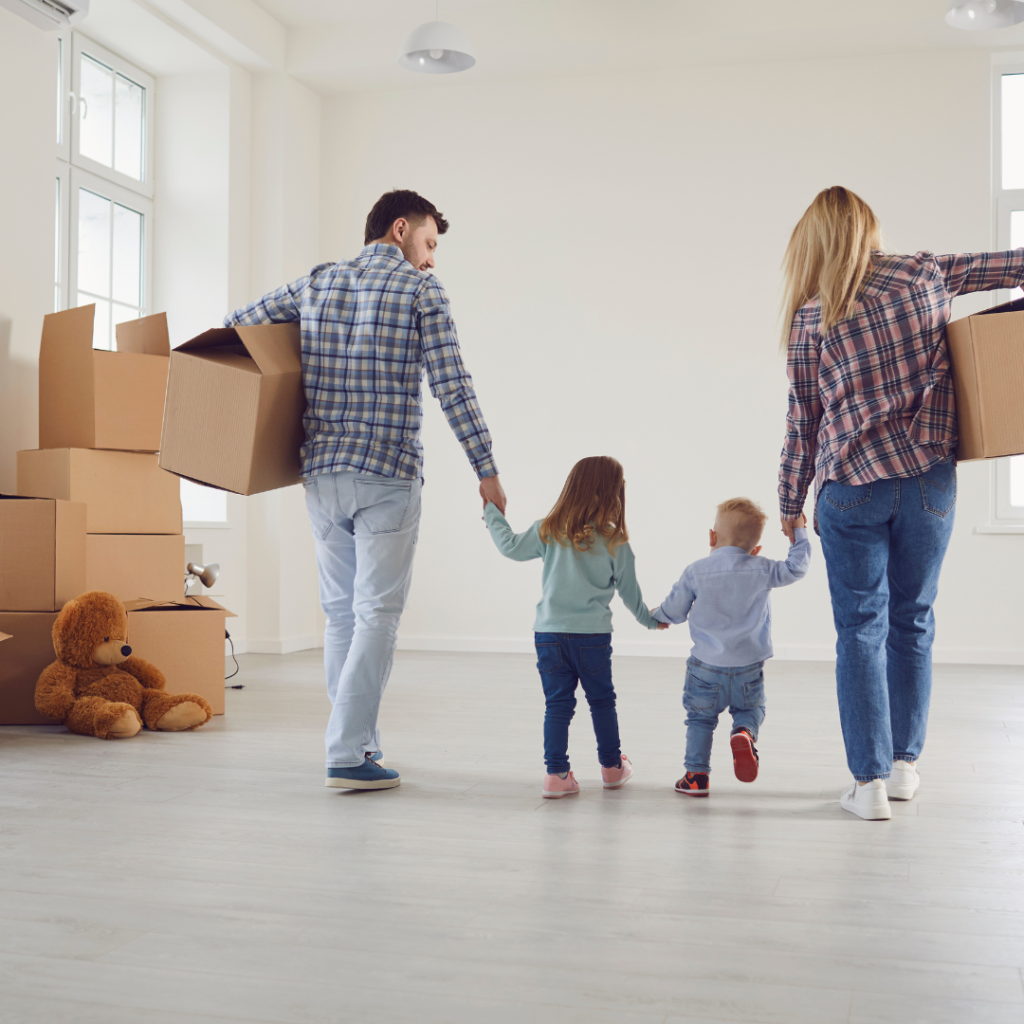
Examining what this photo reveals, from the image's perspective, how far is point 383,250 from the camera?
7.19 ft

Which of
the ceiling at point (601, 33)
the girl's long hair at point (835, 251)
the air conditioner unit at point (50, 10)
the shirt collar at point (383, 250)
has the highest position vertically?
the ceiling at point (601, 33)

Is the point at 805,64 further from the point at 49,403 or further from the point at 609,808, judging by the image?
the point at 609,808

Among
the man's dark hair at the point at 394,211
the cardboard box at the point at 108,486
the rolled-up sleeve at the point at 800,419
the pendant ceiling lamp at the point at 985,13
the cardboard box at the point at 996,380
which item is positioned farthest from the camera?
the pendant ceiling lamp at the point at 985,13

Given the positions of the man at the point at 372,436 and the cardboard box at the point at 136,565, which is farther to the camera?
the cardboard box at the point at 136,565

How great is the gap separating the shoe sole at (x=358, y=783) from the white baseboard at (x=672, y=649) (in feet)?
8.60

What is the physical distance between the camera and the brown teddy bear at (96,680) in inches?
110

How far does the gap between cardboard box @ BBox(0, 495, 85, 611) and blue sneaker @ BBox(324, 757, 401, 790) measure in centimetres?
119

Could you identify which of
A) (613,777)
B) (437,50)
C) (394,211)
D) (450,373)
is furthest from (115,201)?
(613,777)

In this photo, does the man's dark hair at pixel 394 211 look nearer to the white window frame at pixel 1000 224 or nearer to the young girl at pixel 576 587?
the young girl at pixel 576 587

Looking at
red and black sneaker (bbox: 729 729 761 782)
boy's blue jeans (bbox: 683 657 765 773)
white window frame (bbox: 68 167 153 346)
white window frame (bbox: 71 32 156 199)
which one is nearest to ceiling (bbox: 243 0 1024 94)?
white window frame (bbox: 71 32 156 199)

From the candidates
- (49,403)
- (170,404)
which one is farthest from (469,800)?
(49,403)

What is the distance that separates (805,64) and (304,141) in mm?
2296

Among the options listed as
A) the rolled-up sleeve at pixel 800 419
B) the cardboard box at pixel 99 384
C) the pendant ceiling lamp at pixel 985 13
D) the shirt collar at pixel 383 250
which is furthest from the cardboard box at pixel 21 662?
the pendant ceiling lamp at pixel 985 13

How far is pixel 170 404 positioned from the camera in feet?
6.91
